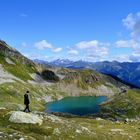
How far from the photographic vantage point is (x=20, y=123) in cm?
5475

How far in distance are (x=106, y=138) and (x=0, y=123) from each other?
58.5 ft

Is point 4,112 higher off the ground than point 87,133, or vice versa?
point 4,112

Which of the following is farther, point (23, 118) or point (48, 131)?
point (23, 118)

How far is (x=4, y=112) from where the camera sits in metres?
59.8

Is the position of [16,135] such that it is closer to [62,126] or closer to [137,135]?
[62,126]

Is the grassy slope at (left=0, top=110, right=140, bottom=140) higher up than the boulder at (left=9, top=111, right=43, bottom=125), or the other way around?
the boulder at (left=9, top=111, right=43, bottom=125)

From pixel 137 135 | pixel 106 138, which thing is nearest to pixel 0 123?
→ pixel 106 138

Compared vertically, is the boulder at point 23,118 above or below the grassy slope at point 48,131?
above

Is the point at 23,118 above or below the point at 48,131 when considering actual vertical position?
above

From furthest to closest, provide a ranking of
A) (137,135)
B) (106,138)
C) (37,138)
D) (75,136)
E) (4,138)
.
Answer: (137,135), (106,138), (75,136), (37,138), (4,138)

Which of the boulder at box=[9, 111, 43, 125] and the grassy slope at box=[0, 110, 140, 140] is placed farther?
the boulder at box=[9, 111, 43, 125]

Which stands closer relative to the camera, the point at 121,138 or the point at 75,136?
the point at 75,136

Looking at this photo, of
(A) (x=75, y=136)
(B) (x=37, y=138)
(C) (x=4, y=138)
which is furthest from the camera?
(A) (x=75, y=136)

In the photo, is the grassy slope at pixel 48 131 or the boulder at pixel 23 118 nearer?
the grassy slope at pixel 48 131
